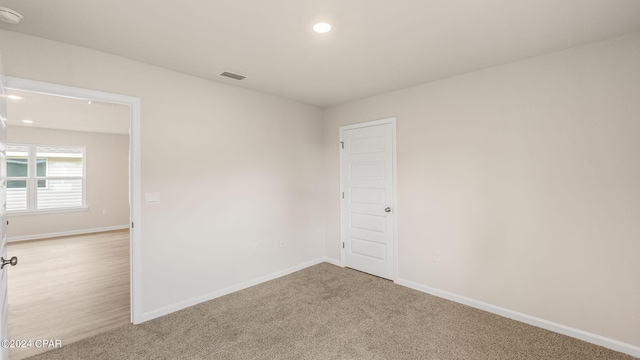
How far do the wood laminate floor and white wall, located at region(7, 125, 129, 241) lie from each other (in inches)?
27.9

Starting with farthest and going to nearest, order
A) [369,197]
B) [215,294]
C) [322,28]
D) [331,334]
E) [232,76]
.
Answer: [369,197] → [215,294] → [232,76] → [331,334] → [322,28]

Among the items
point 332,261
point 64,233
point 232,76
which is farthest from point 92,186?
point 332,261

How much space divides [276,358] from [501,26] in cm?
314

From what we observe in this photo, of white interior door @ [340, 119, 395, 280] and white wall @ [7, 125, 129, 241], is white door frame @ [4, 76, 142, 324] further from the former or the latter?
white wall @ [7, 125, 129, 241]

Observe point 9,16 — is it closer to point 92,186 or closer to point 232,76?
point 232,76

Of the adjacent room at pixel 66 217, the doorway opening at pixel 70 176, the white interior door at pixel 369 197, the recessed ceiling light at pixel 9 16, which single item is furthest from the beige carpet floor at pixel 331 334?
the recessed ceiling light at pixel 9 16

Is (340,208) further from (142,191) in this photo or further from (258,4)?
(258,4)

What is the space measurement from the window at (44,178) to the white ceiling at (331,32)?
6.17m

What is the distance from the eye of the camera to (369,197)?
407 cm

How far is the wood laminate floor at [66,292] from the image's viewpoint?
2678 millimetres

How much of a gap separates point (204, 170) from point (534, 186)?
137 inches

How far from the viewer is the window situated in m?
6.32

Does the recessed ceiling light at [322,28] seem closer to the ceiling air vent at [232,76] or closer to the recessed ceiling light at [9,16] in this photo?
the ceiling air vent at [232,76]

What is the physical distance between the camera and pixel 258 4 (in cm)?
188
